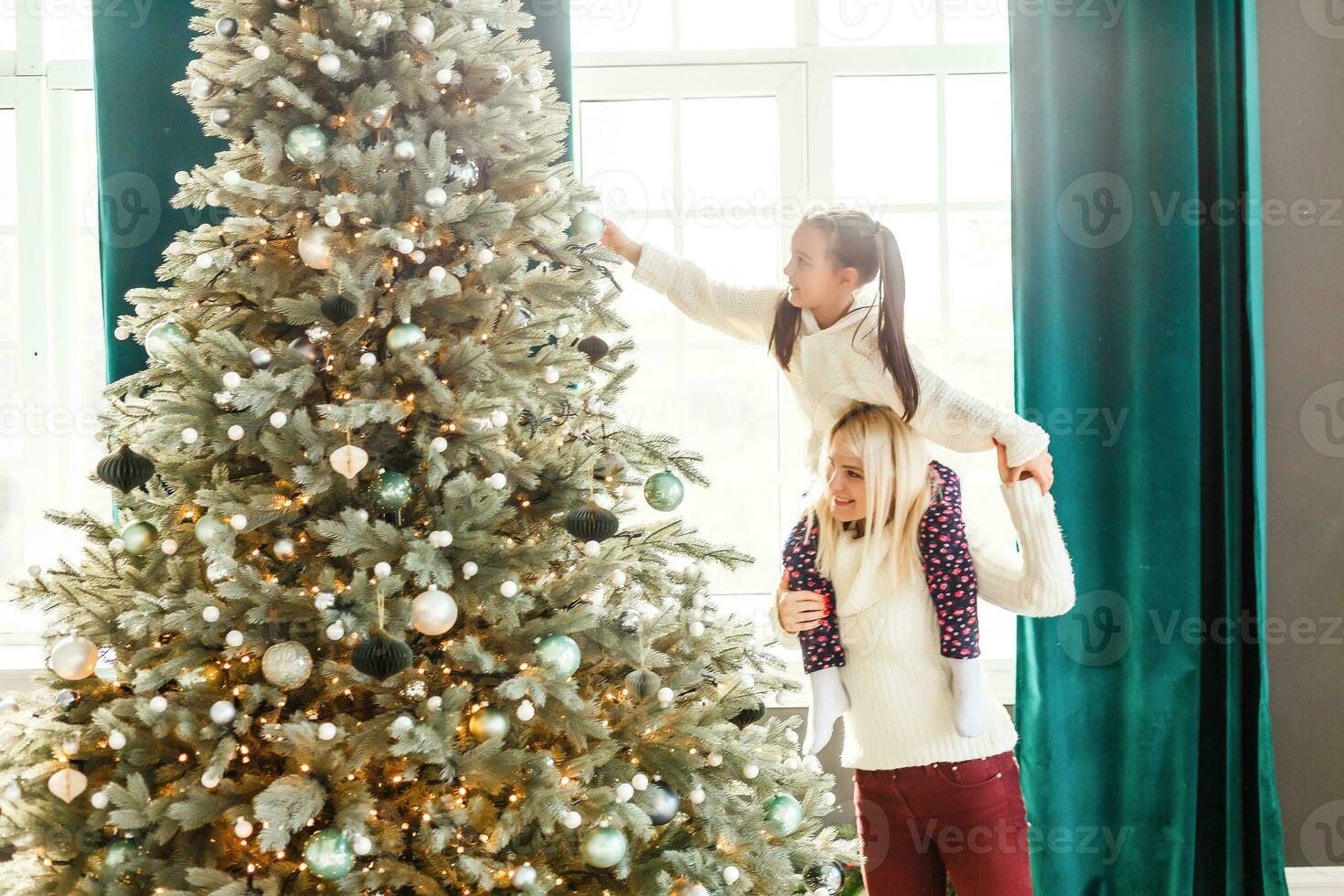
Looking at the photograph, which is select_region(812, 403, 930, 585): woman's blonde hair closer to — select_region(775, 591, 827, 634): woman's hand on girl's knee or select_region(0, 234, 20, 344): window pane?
select_region(775, 591, 827, 634): woman's hand on girl's knee

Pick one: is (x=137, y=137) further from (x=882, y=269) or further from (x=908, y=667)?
(x=908, y=667)

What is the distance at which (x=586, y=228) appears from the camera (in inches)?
66.4

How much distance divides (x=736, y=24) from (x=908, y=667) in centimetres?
177

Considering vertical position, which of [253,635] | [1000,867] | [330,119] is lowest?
[1000,867]

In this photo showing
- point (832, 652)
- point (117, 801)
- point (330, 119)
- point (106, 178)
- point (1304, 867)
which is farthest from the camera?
point (1304, 867)

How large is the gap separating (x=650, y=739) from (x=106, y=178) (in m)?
1.78

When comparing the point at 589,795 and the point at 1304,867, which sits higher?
the point at 589,795

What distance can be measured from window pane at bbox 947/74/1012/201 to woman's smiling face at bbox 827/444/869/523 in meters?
1.20

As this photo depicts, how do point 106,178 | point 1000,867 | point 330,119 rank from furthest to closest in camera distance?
point 106,178 → point 1000,867 → point 330,119

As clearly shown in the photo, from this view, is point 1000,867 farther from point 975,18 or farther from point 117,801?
point 975,18

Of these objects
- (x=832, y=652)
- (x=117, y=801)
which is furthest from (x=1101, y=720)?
(x=117, y=801)

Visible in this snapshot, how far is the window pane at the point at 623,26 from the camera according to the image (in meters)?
2.61

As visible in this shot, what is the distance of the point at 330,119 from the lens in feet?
5.01

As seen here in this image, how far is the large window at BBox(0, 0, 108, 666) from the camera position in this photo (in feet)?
8.55
